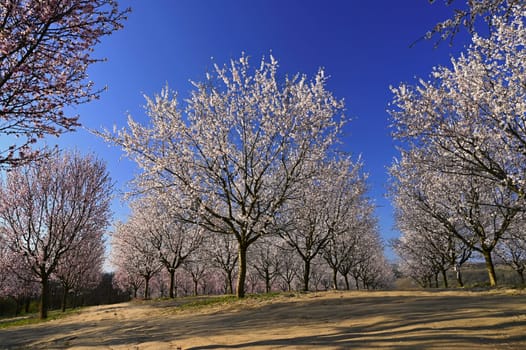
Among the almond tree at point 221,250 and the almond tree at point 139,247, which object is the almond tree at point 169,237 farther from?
the almond tree at point 221,250

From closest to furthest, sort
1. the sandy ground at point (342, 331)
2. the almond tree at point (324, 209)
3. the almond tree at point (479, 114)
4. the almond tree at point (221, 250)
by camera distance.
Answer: the sandy ground at point (342, 331), the almond tree at point (479, 114), the almond tree at point (324, 209), the almond tree at point (221, 250)

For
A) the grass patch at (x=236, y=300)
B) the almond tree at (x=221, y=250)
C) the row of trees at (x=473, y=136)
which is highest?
the row of trees at (x=473, y=136)

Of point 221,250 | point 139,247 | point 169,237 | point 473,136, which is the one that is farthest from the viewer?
point 221,250

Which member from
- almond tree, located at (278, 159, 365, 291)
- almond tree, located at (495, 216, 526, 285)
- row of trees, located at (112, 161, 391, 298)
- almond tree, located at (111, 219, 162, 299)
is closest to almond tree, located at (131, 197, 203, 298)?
row of trees, located at (112, 161, 391, 298)

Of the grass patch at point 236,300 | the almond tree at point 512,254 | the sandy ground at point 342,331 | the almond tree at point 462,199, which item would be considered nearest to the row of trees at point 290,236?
the grass patch at point 236,300

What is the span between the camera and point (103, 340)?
7516mm

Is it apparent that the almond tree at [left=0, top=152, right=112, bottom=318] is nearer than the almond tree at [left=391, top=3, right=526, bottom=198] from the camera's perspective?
No

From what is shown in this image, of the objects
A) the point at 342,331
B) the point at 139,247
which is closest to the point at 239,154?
the point at 342,331

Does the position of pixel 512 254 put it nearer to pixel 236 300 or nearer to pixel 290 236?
pixel 290 236

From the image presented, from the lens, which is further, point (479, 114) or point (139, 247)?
point (139, 247)

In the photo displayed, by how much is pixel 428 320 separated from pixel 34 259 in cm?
2012

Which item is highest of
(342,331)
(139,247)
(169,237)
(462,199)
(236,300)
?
(462,199)

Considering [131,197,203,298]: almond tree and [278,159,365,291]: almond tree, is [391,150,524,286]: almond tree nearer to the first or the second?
[278,159,365,291]: almond tree

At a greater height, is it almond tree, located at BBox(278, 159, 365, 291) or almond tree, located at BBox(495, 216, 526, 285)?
almond tree, located at BBox(278, 159, 365, 291)
